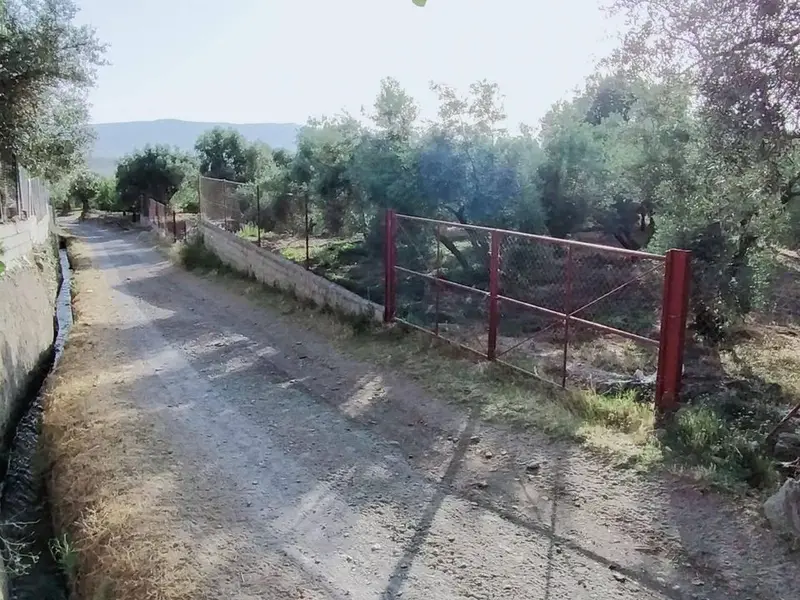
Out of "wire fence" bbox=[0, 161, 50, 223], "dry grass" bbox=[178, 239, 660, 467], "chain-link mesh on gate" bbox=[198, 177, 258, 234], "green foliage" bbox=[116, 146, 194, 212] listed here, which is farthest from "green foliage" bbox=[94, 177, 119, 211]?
"dry grass" bbox=[178, 239, 660, 467]

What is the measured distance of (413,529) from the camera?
4.32 m

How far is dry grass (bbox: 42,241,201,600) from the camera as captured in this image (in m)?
4.12

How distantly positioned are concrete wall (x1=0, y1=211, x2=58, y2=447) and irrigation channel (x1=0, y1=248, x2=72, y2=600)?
0.23 m

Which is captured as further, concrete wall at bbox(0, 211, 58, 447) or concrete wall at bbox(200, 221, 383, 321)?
concrete wall at bbox(200, 221, 383, 321)

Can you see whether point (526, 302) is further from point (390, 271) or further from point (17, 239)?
point (17, 239)

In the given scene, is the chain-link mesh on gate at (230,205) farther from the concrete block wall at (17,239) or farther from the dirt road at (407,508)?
the dirt road at (407,508)

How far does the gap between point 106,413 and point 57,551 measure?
6.31ft

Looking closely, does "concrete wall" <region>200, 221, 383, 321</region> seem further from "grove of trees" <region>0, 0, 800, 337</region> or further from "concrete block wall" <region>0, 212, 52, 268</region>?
"concrete block wall" <region>0, 212, 52, 268</region>

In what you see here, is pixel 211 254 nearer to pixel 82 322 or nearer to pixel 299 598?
pixel 82 322

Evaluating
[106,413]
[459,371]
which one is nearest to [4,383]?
[106,413]

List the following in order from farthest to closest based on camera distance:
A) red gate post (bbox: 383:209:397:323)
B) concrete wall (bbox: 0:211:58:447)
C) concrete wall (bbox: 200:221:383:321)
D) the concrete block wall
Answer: the concrete block wall, concrete wall (bbox: 200:221:383:321), red gate post (bbox: 383:209:397:323), concrete wall (bbox: 0:211:58:447)

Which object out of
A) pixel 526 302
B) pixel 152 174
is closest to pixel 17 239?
pixel 526 302

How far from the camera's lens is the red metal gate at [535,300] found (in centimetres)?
583

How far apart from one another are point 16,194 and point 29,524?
39.6 feet
